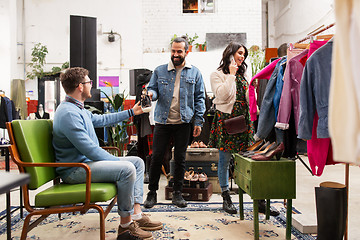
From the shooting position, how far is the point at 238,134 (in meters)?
3.04

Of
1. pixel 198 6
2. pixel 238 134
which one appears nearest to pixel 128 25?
pixel 198 6

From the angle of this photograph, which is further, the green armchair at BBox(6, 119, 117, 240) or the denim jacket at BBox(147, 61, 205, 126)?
the denim jacket at BBox(147, 61, 205, 126)

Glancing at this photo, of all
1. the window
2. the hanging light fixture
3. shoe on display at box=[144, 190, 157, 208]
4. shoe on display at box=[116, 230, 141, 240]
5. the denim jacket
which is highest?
the window

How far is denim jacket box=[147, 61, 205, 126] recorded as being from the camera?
3.34 metres

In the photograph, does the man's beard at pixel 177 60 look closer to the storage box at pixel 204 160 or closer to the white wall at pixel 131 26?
the storage box at pixel 204 160

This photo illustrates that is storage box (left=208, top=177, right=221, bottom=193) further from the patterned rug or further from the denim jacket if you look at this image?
the denim jacket

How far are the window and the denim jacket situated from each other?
718 cm

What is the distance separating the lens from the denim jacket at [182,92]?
3344 mm

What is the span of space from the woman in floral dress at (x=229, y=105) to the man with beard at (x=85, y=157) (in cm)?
92

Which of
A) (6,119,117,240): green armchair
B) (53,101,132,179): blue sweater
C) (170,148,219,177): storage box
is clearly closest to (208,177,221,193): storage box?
(170,148,219,177): storage box

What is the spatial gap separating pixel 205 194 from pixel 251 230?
1002 mm

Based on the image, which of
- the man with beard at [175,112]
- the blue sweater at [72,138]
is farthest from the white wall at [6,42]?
the blue sweater at [72,138]

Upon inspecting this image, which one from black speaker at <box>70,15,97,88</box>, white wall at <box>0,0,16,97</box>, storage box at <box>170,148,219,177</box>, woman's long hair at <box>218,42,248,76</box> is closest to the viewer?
woman's long hair at <box>218,42,248,76</box>

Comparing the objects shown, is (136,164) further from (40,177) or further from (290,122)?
(290,122)
